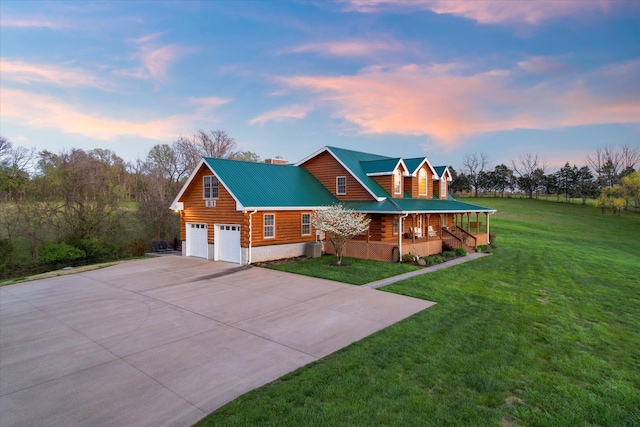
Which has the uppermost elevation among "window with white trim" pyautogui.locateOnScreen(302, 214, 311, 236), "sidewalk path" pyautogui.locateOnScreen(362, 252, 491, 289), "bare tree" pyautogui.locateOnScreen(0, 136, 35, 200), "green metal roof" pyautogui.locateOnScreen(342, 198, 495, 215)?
"bare tree" pyautogui.locateOnScreen(0, 136, 35, 200)

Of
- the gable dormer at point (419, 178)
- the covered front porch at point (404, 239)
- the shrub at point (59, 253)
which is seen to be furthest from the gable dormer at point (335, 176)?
the shrub at point (59, 253)

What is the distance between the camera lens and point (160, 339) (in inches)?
306

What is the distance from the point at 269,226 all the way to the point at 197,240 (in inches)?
211

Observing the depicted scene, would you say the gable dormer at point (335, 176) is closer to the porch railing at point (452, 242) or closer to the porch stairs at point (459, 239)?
the porch railing at point (452, 242)

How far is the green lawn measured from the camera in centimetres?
1442

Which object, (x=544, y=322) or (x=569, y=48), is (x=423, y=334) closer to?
(x=544, y=322)

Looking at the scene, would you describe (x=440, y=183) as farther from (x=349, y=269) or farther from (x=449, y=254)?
(x=349, y=269)

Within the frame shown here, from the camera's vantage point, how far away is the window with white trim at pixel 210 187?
19.5 meters

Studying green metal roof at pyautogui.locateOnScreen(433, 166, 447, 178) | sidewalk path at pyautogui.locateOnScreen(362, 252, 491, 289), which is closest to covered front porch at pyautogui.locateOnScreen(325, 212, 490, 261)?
sidewalk path at pyautogui.locateOnScreen(362, 252, 491, 289)

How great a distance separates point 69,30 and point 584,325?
26.1m

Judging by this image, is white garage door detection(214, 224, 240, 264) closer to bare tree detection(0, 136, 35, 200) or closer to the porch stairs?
bare tree detection(0, 136, 35, 200)

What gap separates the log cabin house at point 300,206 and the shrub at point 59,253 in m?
6.55

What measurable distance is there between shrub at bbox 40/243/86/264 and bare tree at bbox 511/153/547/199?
87.0 m

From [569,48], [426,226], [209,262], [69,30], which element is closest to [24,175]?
[69,30]
